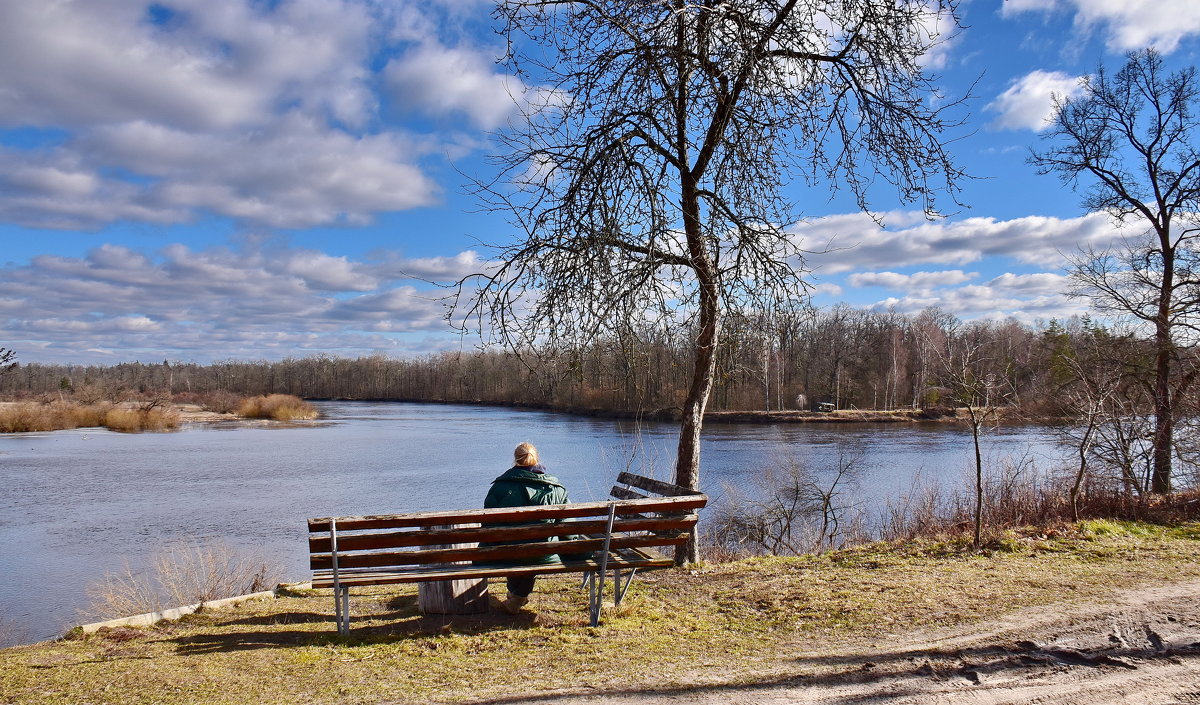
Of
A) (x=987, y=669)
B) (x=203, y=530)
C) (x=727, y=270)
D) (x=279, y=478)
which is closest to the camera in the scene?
(x=987, y=669)

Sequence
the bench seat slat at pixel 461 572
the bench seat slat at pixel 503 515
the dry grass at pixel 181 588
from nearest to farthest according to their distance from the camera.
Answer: the bench seat slat at pixel 461 572 < the bench seat slat at pixel 503 515 < the dry grass at pixel 181 588

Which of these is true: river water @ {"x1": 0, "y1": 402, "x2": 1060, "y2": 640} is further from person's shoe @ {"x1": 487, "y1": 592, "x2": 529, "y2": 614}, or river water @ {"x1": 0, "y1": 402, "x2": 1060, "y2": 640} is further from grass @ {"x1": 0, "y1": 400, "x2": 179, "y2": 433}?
person's shoe @ {"x1": 487, "y1": 592, "x2": 529, "y2": 614}

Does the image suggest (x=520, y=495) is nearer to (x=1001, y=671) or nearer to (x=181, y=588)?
(x=1001, y=671)

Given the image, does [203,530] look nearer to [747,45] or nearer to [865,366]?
[747,45]

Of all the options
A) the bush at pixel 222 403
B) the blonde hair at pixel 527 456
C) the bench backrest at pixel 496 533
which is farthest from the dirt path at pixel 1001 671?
the bush at pixel 222 403

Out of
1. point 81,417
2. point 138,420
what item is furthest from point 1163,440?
point 81,417

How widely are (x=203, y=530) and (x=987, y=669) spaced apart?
50.4 ft

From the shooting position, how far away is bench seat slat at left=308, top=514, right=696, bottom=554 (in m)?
5.30

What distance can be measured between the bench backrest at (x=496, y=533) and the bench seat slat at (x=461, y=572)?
8cm

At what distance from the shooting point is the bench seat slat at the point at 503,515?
209 inches

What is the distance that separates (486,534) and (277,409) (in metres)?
58.7

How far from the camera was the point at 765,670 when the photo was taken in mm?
4312

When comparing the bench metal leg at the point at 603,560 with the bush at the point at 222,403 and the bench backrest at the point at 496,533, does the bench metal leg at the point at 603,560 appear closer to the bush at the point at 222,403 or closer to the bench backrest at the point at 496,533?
the bench backrest at the point at 496,533

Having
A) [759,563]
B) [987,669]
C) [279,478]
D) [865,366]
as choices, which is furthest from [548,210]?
[865,366]
